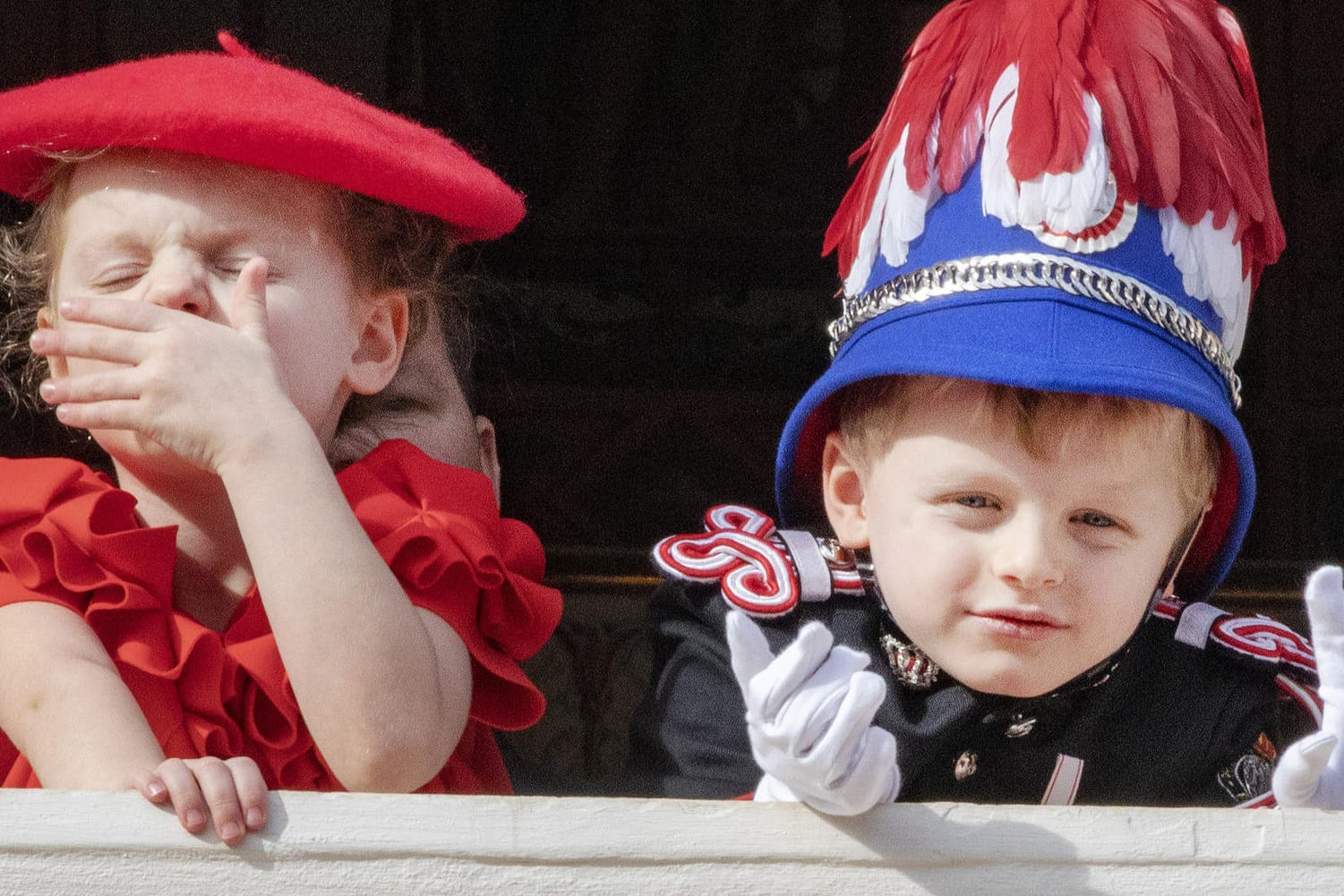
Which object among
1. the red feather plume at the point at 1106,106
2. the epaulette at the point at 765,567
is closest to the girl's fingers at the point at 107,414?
the epaulette at the point at 765,567

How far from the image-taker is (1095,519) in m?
1.21

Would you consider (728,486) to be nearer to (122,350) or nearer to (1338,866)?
(122,350)

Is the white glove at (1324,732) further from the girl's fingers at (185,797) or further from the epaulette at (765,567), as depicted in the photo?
the girl's fingers at (185,797)

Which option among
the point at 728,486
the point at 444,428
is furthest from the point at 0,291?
the point at 728,486

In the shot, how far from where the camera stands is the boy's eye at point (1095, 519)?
1200mm

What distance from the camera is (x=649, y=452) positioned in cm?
232

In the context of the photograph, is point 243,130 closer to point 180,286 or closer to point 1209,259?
point 180,286

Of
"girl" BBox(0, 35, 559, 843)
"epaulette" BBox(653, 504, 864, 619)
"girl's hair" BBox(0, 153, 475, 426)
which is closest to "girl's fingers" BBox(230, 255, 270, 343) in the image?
"girl" BBox(0, 35, 559, 843)

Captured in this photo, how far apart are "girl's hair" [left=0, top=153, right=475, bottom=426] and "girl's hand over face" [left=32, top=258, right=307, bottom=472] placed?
18 centimetres

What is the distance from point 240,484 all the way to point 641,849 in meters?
0.36

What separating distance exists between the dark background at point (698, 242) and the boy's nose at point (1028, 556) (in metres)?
1.14

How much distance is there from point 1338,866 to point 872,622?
43cm

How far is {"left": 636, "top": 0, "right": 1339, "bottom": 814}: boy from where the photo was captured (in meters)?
1.19

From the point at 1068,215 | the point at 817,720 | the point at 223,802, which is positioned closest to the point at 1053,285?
the point at 1068,215
